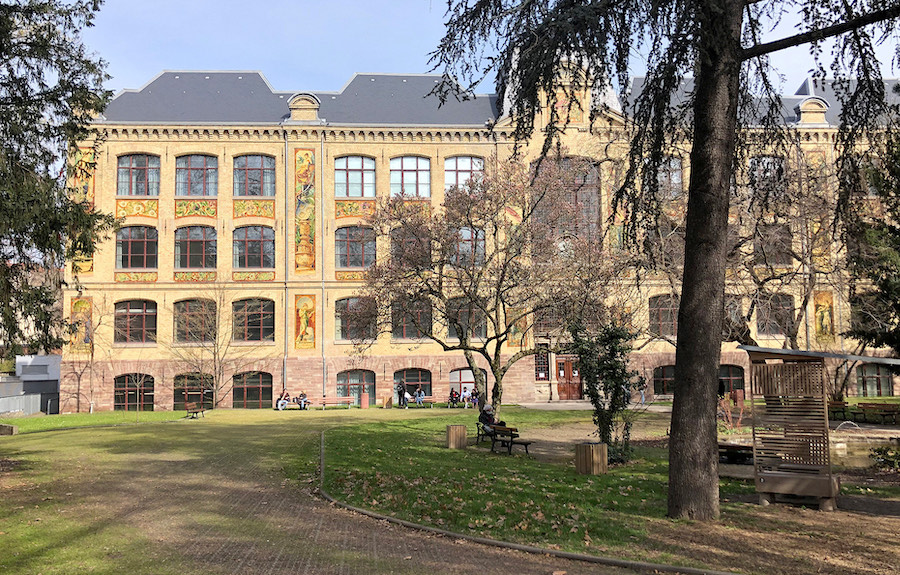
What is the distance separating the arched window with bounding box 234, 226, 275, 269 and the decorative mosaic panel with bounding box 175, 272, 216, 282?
4.64 feet

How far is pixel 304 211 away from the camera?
39.4m

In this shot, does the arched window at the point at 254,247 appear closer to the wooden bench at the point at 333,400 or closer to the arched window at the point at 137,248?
the arched window at the point at 137,248

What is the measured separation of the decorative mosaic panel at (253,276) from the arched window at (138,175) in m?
6.29

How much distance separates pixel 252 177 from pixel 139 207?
6.25 metres

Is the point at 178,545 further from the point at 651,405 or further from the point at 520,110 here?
the point at 651,405

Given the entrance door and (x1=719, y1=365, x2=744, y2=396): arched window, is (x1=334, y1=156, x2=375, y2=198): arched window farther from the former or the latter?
(x1=719, y1=365, x2=744, y2=396): arched window

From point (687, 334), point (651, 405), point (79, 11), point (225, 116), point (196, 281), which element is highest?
point (225, 116)

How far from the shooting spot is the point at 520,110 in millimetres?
11047

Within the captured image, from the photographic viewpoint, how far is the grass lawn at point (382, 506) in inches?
339

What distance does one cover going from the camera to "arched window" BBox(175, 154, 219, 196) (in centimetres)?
3934

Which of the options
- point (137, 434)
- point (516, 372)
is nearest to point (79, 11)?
point (137, 434)

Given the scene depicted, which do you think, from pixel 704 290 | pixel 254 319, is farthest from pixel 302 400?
pixel 704 290

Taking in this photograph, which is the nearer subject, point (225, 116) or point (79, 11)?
point (79, 11)

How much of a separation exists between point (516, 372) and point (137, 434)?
21.6m
